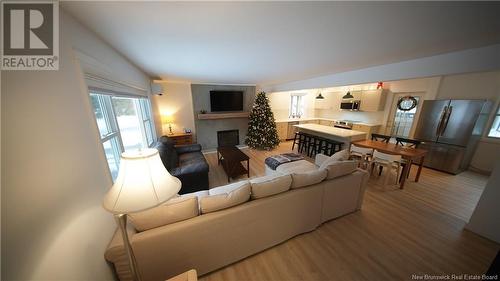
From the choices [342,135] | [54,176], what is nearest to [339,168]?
[342,135]

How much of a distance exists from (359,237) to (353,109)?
17.4 ft

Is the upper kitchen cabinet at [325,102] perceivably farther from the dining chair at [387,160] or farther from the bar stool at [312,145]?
the dining chair at [387,160]

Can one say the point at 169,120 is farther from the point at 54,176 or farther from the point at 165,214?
the point at 54,176

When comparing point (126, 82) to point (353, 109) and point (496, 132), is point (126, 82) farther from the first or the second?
point (496, 132)

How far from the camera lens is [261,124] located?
5.24 m

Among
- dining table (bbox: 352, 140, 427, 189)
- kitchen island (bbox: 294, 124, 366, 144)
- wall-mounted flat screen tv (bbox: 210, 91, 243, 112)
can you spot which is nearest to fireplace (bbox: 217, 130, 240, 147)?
wall-mounted flat screen tv (bbox: 210, 91, 243, 112)

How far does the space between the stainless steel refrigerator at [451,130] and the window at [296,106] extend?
12.7 feet

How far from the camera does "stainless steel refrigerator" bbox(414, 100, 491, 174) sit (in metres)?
3.29

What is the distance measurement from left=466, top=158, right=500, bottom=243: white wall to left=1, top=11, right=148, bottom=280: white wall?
4050mm

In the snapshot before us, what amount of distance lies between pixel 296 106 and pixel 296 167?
194 inches

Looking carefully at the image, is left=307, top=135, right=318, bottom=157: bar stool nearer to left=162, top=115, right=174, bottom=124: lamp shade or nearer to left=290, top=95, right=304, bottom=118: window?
left=290, top=95, right=304, bottom=118: window

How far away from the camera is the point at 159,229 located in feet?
4.28

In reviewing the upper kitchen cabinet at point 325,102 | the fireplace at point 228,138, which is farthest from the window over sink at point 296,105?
the fireplace at point 228,138

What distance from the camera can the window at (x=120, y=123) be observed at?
5.56 ft
